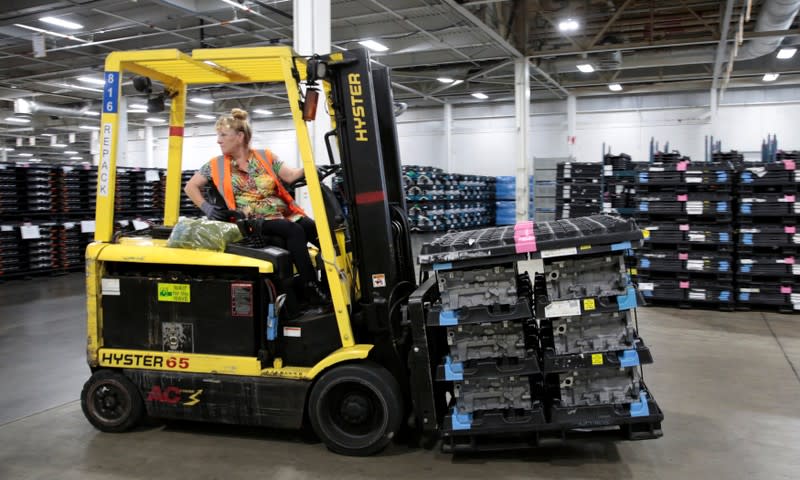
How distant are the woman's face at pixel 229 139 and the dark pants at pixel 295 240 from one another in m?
0.60

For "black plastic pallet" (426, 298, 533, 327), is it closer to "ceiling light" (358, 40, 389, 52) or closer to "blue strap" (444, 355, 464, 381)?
"blue strap" (444, 355, 464, 381)

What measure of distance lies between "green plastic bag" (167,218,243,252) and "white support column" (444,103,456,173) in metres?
23.4

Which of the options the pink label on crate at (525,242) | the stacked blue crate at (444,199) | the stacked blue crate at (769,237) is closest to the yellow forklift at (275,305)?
the pink label on crate at (525,242)

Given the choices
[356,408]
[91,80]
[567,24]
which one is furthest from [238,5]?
[356,408]

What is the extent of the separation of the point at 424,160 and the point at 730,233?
63.5 feet

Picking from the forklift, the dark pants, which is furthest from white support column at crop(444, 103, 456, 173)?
the dark pants

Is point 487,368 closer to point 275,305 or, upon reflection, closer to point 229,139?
point 275,305

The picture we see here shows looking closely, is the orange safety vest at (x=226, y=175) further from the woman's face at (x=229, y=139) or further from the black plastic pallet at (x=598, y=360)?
the black plastic pallet at (x=598, y=360)

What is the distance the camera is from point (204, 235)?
4.19 meters

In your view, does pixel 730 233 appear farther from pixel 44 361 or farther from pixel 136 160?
pixel 136 160

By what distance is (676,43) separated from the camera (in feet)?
50.8

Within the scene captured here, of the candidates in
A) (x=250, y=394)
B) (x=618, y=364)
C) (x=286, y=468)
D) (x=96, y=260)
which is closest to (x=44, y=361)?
(x=96, y=260)

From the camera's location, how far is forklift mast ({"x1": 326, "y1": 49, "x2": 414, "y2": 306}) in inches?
155

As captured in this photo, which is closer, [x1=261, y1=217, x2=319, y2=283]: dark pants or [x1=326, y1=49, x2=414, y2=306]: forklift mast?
[x1=326, y1=49, x2=414, y2=306]: forklift mast
